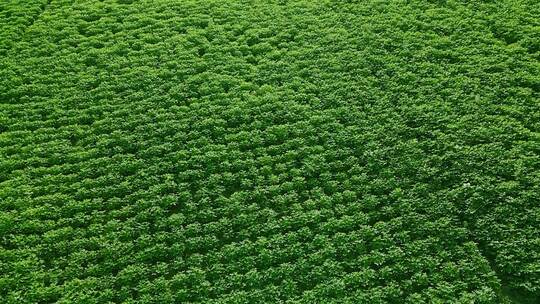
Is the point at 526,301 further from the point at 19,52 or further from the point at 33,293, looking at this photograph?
the point at 19,52

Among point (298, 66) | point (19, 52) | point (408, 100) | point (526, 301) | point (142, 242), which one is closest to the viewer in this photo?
point (526, 301)

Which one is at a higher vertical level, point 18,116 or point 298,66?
point 298,66

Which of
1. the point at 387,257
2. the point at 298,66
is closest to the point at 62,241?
the point at 387,257

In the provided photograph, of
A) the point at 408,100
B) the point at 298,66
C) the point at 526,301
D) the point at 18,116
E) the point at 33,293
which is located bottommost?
the point at 33,293

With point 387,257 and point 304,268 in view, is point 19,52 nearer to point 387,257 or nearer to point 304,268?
point 304,268

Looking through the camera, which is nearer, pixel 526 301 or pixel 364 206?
pixel 526 301

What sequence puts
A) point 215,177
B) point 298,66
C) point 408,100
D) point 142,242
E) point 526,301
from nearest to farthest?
point 526,301 < point 142,242 < point 215,177 < point 408,100 < point 298,66
